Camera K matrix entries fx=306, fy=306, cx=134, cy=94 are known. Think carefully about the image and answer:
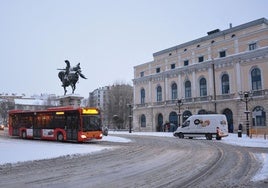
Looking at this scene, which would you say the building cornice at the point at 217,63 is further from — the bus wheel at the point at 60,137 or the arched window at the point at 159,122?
the bus wheel at the point at 60,137

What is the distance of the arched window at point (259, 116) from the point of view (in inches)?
1560

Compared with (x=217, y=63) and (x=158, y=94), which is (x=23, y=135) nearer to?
(x=217, y=63)

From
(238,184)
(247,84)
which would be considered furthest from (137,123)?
(238,184)

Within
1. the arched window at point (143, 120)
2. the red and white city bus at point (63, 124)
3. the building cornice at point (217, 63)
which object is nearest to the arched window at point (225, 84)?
the building cornice at point (217, 63)

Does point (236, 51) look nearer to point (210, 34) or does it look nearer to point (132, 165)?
point (210, 34)

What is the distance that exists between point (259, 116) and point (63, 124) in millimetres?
26710

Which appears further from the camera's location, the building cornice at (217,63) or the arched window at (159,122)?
the arched window at (159,122)

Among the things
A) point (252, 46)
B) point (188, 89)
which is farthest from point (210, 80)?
point (252, 46)

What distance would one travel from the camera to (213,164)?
496 inches

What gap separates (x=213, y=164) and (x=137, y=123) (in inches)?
1861

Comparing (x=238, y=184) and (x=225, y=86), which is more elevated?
(x=225, y=86)

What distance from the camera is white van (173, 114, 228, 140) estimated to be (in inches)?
1179

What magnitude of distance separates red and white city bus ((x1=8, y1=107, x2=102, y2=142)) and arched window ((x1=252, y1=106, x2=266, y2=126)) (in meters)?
23.8

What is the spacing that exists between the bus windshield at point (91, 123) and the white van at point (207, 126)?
11.1 metres
